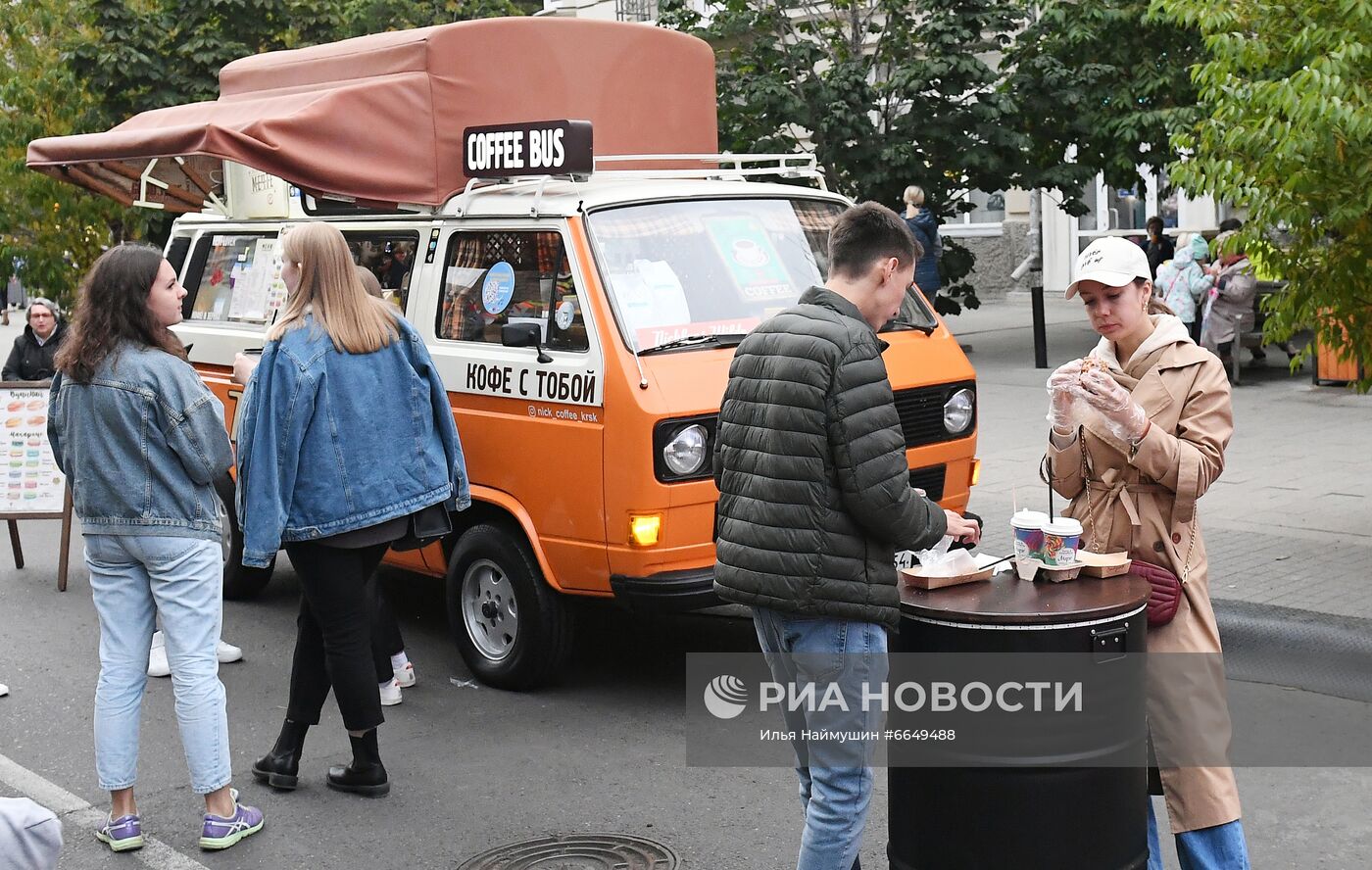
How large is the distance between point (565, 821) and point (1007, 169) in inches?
503

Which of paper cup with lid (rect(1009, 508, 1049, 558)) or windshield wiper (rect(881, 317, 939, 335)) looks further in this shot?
windshield wiper (rect(881, 317, 939, 335))

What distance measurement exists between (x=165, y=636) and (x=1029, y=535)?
292cm

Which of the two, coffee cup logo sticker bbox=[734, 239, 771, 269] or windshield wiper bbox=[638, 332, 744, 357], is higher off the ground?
coffee cup logo sticker bbox=[734, 239, 771, 269]

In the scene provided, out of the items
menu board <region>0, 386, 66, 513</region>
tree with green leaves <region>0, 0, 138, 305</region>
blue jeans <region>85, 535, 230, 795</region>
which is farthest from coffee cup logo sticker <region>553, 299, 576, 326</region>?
tree with green leaves <region>0, 0, 138, 305</region>

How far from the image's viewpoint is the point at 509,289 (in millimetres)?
6730

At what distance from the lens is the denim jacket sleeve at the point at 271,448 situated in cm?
515

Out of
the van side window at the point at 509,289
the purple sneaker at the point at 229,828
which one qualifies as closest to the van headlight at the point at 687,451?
the van side window at the point at 509,289

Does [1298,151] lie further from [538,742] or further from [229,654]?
[229,654]

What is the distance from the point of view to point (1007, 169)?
16625 mm

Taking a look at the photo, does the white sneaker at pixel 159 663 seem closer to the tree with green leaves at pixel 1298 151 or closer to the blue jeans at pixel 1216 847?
the blue jeans at pixel 1216 847

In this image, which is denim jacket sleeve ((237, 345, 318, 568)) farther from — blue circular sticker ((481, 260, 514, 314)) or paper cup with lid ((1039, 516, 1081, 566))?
paper cup with lid ((1039, 516, 1081, 566))

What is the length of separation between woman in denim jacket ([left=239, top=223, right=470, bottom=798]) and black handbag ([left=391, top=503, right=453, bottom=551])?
4 centimetres

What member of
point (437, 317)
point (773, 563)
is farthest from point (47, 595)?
point (773, 563)

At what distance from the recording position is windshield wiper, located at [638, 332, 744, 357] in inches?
244
